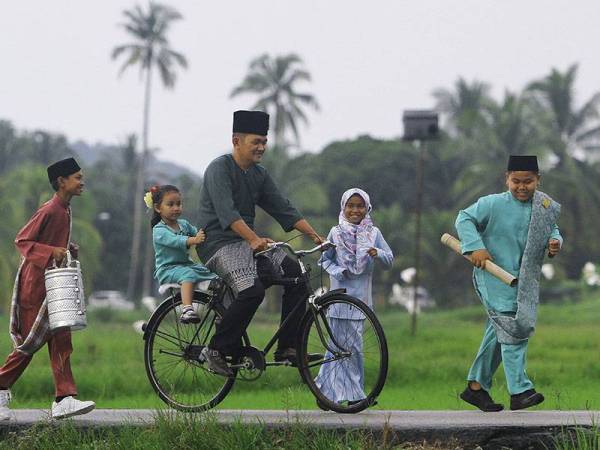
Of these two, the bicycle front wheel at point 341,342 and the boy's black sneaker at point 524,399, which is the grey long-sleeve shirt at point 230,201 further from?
the boy's black sneaker at point 524,399

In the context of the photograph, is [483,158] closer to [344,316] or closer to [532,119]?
[532,119]

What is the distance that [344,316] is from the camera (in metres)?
7.40

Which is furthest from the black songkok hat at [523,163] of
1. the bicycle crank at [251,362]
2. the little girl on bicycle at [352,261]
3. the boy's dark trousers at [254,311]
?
the bicycle crank at [251,362]

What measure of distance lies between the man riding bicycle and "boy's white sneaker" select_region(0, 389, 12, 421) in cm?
131

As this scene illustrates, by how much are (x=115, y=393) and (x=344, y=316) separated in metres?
8.95

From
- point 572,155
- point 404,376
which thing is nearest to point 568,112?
point 572,155

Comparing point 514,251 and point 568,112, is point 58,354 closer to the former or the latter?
point 514,251

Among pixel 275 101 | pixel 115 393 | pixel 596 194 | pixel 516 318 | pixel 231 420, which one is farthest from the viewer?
pixel 275 101

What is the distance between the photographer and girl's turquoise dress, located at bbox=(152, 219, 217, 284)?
7742 millimetres

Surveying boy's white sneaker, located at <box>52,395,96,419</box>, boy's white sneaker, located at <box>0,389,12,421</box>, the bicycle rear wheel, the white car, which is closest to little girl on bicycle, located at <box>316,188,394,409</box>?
the bicycle rear wheel

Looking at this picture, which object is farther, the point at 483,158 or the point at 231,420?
the point at 483,158

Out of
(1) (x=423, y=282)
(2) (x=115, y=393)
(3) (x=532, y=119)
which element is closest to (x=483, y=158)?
(3) (x=532, y=119)

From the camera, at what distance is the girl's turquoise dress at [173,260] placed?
774 cm

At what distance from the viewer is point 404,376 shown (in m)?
17.0
